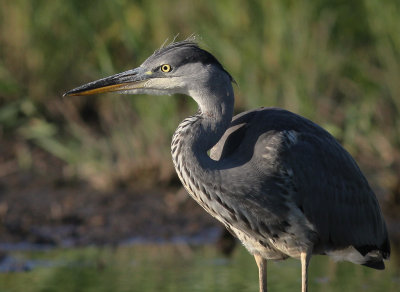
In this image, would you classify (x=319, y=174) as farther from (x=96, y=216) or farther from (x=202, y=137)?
(x=96, y=216)

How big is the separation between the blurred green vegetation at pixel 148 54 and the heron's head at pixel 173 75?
2.72m

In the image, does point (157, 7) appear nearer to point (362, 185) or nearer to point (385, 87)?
point (385, 87)

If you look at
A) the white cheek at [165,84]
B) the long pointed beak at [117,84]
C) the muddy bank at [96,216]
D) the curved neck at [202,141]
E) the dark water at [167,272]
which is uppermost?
the long pointed beak at [117,84]

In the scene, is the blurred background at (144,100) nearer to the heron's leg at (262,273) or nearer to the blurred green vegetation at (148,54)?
the blurred green vegetation at (148,54)

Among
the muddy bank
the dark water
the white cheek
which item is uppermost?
the white cheek

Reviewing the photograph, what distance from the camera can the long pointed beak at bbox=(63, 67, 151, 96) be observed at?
19.6 feet

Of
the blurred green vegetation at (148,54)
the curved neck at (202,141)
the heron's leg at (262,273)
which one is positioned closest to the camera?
the curved neck at (202,141)

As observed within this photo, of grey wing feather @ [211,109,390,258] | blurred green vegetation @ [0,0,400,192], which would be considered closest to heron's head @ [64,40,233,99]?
grey wing feather @ [211,109,390,258]

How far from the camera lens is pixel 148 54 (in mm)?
9367

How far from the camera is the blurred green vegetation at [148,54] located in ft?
29.8

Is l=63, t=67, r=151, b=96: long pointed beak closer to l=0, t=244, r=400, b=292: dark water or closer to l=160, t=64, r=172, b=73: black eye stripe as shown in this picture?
l=160, t=64, r=172, b=73: black eye stripe

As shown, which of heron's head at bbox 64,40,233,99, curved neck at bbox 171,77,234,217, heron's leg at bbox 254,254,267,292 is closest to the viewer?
curved neck at bbox 171,77,234,217

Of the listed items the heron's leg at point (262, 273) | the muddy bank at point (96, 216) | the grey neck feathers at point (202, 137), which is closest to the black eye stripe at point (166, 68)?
the grey neck feathers at point (202, 137)

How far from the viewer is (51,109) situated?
1014 centimetres
